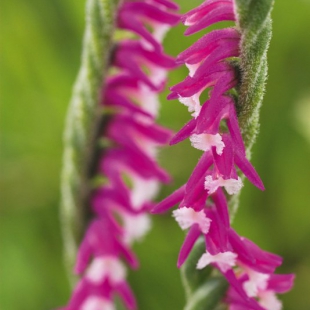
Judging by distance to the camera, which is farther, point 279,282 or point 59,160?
point 59,160

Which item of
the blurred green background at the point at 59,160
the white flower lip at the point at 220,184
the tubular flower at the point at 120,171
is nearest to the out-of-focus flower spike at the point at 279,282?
the white flower lip at the point at 220,184

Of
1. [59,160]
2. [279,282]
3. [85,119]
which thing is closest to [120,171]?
[85,119]

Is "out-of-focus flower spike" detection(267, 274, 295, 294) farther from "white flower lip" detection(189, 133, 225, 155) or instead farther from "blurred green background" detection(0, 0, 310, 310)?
"blurred green background" detection(0, 0, 310, 310)

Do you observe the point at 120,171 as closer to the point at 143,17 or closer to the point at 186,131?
the point at 143,17

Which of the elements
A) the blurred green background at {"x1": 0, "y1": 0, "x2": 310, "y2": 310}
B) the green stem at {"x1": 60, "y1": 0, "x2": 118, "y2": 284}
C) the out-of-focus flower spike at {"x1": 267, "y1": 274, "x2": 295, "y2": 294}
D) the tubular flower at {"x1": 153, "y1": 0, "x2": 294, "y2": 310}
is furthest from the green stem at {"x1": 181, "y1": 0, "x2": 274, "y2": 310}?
the blurred green background at {"x1": 0, "y1": 0, "x2": 310, "y2": 310}

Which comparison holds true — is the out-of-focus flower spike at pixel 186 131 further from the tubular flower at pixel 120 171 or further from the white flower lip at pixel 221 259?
the tubular flower at pixel 120 171

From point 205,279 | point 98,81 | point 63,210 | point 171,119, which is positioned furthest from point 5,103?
point 205,279
